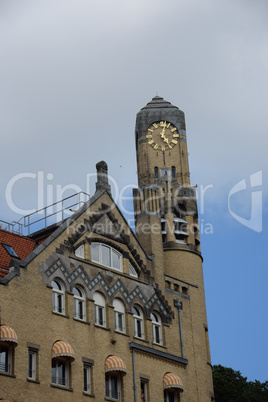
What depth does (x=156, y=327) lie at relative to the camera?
60.9m

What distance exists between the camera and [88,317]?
55906 millimetres

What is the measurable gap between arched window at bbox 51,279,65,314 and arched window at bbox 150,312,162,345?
25.8ft

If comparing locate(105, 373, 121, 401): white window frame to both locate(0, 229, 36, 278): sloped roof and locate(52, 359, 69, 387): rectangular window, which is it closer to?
locate(52, 359, 69, 387): rectangular window

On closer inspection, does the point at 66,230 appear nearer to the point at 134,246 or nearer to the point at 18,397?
the point at 134,246

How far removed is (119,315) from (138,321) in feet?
5.88

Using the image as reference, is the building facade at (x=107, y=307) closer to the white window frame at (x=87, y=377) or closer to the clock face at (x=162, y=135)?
the white window frame at (x=87, y=377)

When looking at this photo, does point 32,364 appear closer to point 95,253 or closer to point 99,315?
point 99,315

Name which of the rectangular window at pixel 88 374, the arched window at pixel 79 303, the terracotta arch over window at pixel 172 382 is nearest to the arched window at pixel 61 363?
the rectangular window at pixel 88 374

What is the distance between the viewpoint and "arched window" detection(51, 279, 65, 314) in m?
54.6

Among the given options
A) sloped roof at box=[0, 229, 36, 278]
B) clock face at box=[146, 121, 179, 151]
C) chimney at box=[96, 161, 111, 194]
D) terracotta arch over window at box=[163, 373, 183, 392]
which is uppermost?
clock face at box=[146, 121, 179, 151]

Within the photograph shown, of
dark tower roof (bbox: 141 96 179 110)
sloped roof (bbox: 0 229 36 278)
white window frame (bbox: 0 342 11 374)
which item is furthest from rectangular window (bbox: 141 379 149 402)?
dark tower roof (bbox: 141 96 179 110)

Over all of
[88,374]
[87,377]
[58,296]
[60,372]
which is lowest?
[60,372]

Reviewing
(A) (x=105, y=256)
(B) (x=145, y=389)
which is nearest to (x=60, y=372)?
(B) (x=145, y=389)

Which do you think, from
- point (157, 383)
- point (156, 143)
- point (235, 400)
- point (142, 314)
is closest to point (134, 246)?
point (142, 314)
